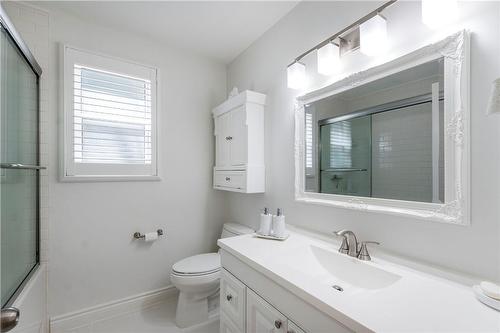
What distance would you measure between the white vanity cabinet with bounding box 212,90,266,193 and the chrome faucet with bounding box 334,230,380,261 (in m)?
0.85

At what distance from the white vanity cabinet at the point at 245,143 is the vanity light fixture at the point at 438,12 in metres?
1.14

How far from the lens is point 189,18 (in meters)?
1.83

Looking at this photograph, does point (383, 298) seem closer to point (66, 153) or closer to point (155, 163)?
point (155, 163)

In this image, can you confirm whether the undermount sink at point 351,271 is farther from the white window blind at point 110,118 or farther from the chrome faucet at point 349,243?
the white window blind at point 110,118

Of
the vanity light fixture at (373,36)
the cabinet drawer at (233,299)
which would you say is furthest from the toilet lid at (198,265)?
the vanity light fixture at (373,36)

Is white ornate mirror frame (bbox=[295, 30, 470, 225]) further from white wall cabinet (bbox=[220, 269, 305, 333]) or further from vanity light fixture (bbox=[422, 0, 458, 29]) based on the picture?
white wall cabinet (bbox=[220, 269, 305, 333])

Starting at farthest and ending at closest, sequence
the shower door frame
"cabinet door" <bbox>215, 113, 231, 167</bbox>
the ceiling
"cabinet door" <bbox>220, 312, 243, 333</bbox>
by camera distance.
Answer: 1. "cabinet door" <bbox>215, 113, 231, 167</bbox>
2. the ceiling
3. "cabinet door" <bbox>220, 312, 243, 333</bbox>
4. the shower door frame

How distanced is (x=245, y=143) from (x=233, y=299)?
1.09m

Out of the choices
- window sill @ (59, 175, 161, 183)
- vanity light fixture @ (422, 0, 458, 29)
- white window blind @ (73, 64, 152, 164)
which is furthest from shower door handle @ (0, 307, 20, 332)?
vanity light fixture @ (422, 0, 458, 29)

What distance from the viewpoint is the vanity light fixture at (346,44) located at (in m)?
1.09

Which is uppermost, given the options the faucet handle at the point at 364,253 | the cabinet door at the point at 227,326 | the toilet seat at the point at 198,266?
the faucet handle at the point at 364,253

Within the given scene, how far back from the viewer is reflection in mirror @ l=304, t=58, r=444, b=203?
3.18 feet

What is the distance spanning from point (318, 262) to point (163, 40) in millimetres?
2179

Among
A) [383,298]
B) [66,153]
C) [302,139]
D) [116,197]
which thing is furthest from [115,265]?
[383,298]
